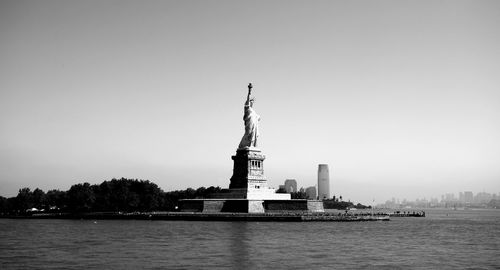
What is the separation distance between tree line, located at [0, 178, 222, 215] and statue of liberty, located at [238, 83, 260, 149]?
1437 inches

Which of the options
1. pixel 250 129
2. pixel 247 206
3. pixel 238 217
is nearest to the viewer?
pixel 238 217

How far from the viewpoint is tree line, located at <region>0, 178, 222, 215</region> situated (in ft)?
394

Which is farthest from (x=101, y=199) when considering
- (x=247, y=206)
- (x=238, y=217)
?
(x=238, y=217)

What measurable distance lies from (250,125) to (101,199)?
4193 centimetres

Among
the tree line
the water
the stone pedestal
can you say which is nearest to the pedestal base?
the stone pedestal

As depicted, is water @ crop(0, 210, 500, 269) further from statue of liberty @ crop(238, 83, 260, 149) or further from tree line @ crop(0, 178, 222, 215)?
tree line @ crop(0, 178, 222, 215)

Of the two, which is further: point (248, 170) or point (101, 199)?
point (101, 199)

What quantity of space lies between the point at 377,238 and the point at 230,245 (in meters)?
16.8

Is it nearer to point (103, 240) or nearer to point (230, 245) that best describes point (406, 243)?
point (230, 245)

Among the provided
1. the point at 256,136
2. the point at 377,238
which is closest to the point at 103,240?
the point at 377,238

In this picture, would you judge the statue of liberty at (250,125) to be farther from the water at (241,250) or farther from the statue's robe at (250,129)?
the water at (241,250)

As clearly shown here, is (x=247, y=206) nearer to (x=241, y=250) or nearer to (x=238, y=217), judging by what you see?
(x=238, y=217)

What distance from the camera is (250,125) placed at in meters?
95.6

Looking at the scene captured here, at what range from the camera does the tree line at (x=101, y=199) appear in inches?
4727
